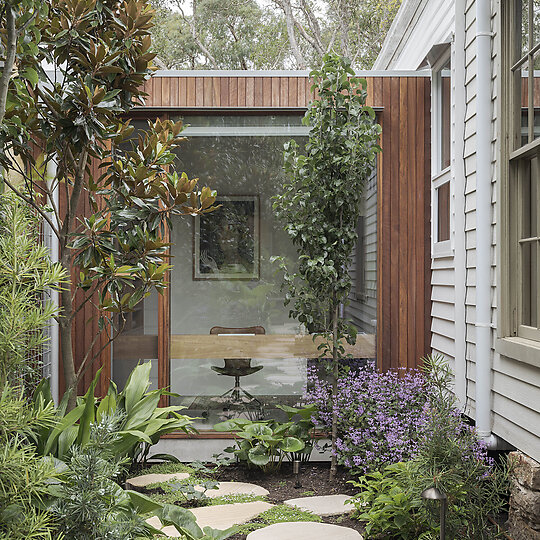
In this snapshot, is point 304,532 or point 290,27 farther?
point 290,27

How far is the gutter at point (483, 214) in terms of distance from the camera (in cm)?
339

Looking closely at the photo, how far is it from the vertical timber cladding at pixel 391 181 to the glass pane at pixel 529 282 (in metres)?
1.71

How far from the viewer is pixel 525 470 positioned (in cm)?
288

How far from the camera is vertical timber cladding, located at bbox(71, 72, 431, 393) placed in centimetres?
474

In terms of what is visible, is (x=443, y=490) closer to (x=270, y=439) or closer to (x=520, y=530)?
(x=520, y=530)

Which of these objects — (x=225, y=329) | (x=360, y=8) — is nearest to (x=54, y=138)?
(x=225, y=329)

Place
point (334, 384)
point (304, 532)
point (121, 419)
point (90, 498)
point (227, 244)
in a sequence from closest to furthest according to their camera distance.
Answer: point (90, 498) → point (304, 532) → point (121, 419) → point (334, 384) → point (227, 244)

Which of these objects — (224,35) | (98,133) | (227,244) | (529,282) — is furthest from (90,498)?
(224,35)

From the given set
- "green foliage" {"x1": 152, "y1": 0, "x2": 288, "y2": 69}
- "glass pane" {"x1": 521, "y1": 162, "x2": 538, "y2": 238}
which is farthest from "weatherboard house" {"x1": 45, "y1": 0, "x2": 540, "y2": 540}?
"green foliage" {"x1": 152, "y1": 0, "x2": 288, "y2": 69}

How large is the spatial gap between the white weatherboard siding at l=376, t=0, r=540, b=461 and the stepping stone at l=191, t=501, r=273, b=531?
141cm

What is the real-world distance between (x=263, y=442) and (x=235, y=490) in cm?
37

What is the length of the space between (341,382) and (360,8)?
37.4 feet

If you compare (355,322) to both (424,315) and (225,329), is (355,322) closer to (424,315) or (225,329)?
(424,315)

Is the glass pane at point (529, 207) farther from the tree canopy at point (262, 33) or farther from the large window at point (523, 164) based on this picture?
the tree canopy at point (262, 33)
